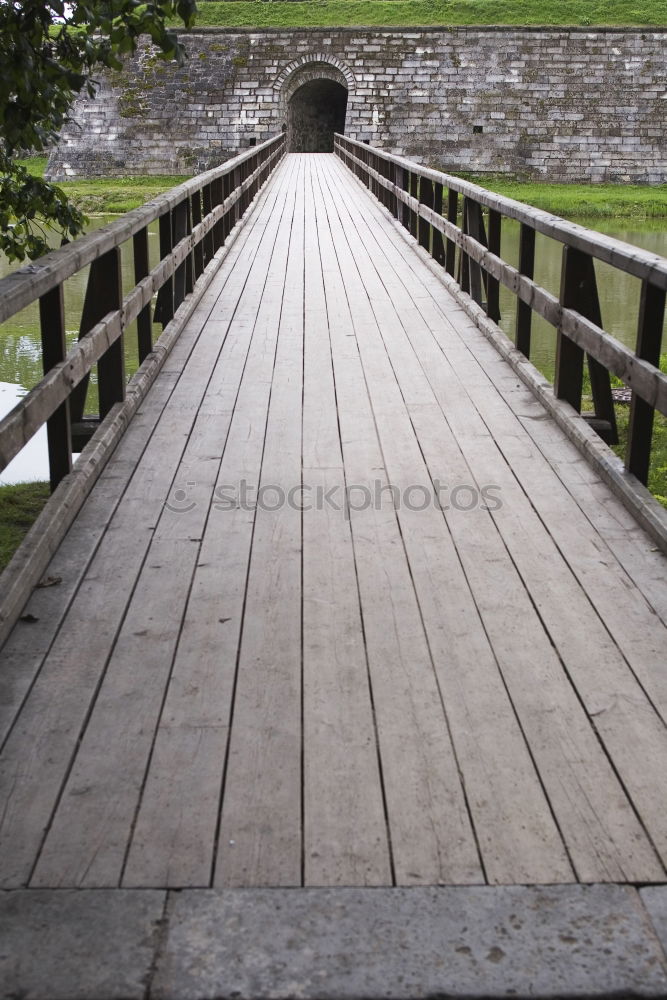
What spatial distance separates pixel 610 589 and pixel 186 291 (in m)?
5.06

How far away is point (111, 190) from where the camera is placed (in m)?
28.0

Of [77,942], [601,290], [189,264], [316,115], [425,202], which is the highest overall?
→ [316,115]

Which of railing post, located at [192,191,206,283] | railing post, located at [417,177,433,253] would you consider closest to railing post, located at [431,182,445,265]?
railing post, located at [417,177,433,253]

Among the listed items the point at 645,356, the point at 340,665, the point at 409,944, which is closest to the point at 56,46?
the point at 645,356

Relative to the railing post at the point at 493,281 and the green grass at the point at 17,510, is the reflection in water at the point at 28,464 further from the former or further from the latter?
the railing post at the point at 493,281

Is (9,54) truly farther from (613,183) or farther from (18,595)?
(613,183)

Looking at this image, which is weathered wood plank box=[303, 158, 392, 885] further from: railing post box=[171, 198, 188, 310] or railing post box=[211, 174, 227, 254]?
railing post box=[211, 174, 227, 254]

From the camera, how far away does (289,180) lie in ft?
63.4

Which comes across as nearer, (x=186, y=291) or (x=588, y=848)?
(x=588, y=848)

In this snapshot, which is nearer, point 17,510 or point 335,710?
point 335,710

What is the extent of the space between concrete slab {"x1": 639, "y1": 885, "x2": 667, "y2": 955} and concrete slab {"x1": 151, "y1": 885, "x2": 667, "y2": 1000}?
0.04 feet

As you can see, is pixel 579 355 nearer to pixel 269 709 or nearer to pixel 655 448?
pixel 655 448

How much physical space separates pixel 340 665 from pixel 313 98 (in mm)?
36808

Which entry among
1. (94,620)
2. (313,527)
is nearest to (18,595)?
(94,620)
